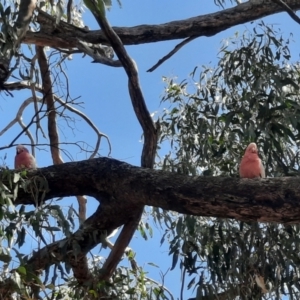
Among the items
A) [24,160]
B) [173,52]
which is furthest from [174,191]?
[24,160]

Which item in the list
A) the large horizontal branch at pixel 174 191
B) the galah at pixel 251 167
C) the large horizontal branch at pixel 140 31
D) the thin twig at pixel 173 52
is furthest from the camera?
the large horizontal branch at pixel 140 31

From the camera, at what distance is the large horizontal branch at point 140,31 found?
10.4 ft

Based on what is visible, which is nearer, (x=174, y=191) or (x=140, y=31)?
(x=174, y=191)

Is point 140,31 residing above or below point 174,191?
above

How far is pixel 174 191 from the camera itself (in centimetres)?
232

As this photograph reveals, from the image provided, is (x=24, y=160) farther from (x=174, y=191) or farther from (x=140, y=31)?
(x=174, y=191)

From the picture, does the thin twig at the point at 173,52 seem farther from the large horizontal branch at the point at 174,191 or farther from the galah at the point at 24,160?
the galah at the point at 24,160

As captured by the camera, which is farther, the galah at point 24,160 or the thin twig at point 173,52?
the galah at point 24,160

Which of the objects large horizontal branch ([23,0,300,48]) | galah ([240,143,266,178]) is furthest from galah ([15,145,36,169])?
galah ([240,143,266,178])

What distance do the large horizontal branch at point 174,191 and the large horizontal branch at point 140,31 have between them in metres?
0.78

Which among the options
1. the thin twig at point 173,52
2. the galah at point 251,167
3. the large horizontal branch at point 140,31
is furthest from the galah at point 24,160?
the galah at point 251,167

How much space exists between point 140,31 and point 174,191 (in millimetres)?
1124

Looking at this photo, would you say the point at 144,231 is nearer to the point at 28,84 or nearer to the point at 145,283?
the point at 145,283

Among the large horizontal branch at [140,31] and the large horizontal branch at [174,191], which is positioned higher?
the large horizontal branch at [140,31]
